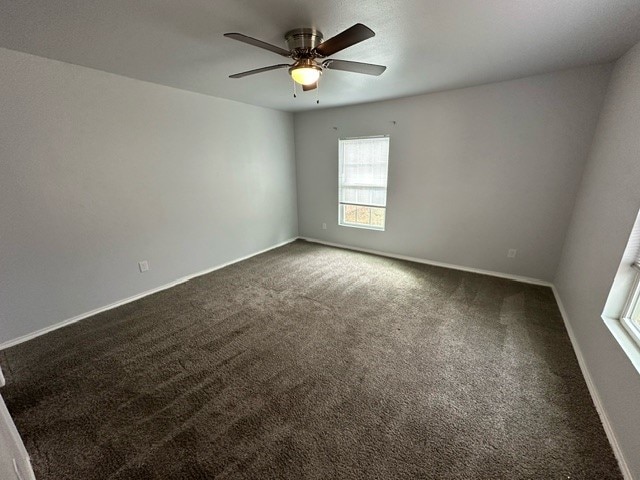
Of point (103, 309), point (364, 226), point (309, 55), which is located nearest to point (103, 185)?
point (103, 309)

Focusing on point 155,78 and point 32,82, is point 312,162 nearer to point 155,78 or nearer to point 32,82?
point 155,78

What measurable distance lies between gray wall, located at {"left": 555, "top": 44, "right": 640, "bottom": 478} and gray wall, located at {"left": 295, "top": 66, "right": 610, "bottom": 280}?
0.80 feet

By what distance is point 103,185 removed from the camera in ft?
8.58

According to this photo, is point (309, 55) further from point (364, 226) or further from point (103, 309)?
point (103, 309)

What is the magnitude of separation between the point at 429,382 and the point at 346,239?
3149mm

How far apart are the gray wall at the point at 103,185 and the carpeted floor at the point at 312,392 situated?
18.7 inches

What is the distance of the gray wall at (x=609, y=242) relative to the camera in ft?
4.44

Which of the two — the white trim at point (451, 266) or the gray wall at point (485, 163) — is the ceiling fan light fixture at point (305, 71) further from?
the white trim at point (451, 266)

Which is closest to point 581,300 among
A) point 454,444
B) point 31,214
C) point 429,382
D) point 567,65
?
point 429,382

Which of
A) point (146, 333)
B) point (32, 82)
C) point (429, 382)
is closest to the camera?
point (429, 382)

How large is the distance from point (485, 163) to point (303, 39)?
8.77ft

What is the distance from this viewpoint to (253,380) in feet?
Result: 5.98

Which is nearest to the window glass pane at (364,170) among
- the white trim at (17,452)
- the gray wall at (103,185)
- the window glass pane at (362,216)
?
the window glass pane at (362,216)

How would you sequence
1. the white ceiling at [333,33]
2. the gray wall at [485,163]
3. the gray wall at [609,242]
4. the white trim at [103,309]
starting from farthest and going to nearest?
the gray wall at [485,163] → the white trim at [103,309] → the white ceiling at [333,33] → the gray wall at [609,242]
